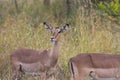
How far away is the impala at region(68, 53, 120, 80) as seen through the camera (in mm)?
7051

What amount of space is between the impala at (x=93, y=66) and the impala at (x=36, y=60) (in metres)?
0.65

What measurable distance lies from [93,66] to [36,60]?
1175 mm

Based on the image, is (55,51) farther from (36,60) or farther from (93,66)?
(93,66)

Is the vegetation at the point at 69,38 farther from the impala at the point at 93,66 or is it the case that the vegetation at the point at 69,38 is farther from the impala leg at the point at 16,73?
the impala at the point at 93,66

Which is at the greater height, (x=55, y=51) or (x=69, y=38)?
(x=55, y=51)

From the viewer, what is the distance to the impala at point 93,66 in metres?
7.05

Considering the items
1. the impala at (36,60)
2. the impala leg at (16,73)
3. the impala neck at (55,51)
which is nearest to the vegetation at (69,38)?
the impala leg at (16,73)

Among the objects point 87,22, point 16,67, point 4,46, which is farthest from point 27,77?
point 87,22

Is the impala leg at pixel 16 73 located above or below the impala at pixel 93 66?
below

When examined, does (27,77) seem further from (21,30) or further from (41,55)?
(21,30)

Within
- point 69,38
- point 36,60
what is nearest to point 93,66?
point 36,60

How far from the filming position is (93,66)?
23.3 ft

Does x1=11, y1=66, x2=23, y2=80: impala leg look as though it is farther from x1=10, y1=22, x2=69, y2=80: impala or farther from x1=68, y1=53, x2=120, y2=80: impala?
x1=68, y1=53, x2=120, y2=80: impala

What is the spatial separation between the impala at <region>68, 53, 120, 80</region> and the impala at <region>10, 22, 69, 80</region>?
65 cm
